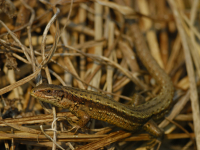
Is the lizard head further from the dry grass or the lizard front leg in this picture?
the lizard front leg

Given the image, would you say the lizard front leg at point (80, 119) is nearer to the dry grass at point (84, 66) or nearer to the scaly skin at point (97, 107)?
the scaly skin at point (97, 107)

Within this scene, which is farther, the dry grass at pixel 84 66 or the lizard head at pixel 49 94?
the dry grass at pixel 84 66

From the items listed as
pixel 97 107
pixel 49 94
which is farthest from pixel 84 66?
pixel 49 94

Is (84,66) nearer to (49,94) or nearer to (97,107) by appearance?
(97,107)

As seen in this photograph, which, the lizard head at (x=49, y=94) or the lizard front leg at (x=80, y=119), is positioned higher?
the lizard head at (x=49, y=94)

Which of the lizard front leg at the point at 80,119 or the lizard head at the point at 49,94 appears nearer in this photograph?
the lizard head at the point at 49,94

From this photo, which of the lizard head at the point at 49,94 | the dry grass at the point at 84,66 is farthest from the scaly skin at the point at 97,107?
the dry grass at the point at 84,66

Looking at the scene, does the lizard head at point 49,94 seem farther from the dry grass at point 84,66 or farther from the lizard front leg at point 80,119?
the lizard front leg at point 80,119

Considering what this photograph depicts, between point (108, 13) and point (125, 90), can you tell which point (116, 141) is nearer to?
point (125, 90)

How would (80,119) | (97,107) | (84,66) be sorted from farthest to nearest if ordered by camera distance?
(84,66), (97,107), (80,119)
